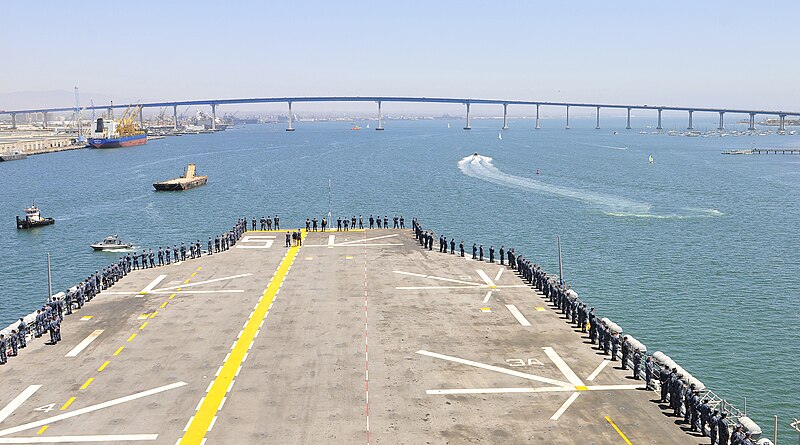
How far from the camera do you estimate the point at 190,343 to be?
37938 mm

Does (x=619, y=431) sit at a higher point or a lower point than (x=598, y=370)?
lower

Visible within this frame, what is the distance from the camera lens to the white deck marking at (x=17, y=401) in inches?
1149

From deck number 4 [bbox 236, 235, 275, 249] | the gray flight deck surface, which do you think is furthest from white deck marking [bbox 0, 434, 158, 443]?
deck number 4 [bbox 236, 235, 275, 249]

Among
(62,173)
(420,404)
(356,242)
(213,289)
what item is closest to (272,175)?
(62,173)

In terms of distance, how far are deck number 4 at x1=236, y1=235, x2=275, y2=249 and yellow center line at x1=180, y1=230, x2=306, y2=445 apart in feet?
50.8

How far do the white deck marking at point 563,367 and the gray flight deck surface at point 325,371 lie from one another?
0.09 m

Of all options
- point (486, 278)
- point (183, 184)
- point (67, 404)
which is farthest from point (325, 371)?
point (183, 184)

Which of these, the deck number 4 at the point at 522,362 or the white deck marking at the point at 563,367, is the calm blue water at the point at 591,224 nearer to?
the white deck marking at the point at 563,367

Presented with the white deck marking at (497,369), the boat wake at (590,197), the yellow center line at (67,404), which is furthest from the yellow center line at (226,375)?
the boat wake at (590,197)

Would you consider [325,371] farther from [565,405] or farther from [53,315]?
[53,315]

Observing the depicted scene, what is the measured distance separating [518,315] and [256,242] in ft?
112

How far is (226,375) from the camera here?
109 ft

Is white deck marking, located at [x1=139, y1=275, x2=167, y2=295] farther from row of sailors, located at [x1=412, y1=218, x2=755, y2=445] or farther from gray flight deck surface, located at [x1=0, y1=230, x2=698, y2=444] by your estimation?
row of sailors, located at [x1=412, y1=218, x2=755, y2=445]

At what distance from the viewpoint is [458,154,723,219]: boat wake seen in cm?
10200
